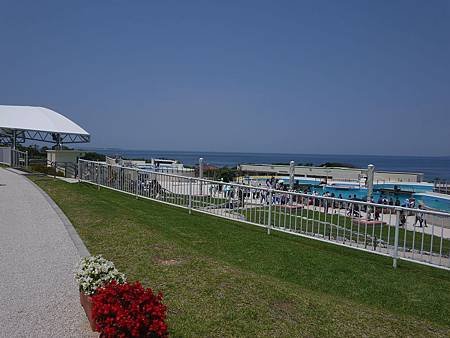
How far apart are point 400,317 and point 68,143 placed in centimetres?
2799

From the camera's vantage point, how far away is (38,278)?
5289mm

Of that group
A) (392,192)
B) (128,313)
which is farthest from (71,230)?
(392,192)

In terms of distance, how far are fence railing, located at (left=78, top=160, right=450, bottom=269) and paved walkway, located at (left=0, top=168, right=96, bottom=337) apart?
3556 mm

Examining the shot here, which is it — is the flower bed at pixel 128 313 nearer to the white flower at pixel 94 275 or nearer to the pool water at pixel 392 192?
the white flower at pixel 94 275

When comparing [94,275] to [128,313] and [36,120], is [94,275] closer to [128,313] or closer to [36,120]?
[128,313]

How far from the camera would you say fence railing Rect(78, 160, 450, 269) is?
7.43m

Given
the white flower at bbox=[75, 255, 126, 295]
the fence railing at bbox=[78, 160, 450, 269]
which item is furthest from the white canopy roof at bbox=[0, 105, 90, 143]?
the white flower at bbox=[75, 255, 126, 295]

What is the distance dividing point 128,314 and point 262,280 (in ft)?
9.05

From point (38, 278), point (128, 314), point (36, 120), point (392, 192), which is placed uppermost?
point (36, 120)

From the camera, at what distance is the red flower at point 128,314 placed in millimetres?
2908

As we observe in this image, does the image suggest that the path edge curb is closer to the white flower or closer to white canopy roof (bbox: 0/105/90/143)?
the white flower

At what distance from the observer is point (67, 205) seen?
11.2 meters

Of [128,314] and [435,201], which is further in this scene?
[435,201]

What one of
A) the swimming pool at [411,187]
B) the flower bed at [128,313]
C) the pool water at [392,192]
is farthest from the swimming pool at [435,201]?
the flower bed at [128,313]
